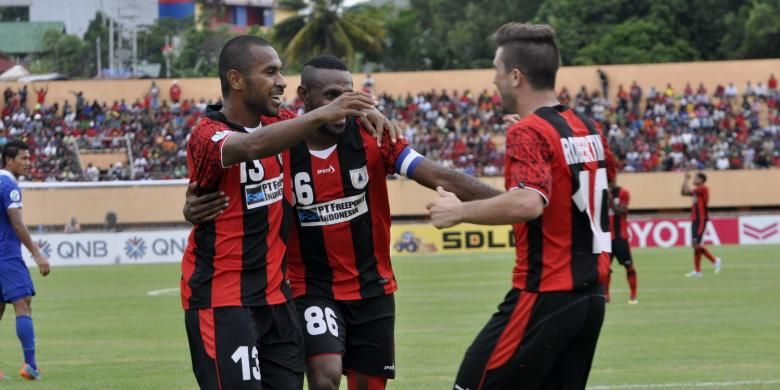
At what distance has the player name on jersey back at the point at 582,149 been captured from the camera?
6145 millimetres

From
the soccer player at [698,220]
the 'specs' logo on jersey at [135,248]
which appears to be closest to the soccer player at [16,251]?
Answer: the soccer player at [698,220]

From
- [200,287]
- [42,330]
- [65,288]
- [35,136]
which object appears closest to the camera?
[200,287]

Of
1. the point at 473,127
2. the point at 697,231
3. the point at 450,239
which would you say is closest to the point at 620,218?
the point at 697,231

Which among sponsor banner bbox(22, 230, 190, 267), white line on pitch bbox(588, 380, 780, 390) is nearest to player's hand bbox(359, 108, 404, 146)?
white line on pitch bbox(588, 380, 780, 390)

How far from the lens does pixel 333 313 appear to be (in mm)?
7723

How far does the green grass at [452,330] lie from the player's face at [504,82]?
6.04 m

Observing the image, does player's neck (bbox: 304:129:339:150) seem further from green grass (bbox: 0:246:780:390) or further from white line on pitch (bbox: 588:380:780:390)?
white line on pitch (bbox: 588:380:780:390)

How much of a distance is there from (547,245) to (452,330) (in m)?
11.5

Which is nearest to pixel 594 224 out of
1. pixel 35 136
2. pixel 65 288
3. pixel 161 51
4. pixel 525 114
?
pixel 525 114

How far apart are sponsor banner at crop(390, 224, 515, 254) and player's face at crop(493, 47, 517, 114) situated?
34.9m

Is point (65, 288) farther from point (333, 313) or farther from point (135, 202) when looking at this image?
point (333, 313)

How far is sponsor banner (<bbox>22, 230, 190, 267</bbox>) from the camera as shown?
129 ft

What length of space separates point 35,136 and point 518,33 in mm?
49962

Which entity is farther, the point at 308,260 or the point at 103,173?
the point at 103,173
